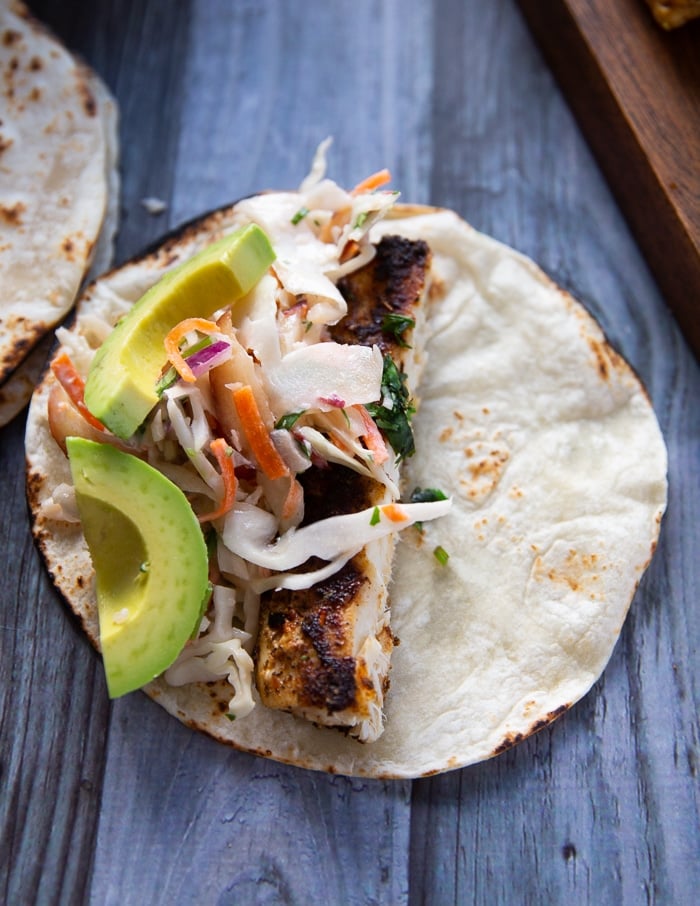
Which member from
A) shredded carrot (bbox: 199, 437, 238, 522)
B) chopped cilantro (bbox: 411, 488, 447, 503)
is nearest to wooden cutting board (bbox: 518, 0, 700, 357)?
chopped cilantro (bbox: 411, 488, 447, 503)

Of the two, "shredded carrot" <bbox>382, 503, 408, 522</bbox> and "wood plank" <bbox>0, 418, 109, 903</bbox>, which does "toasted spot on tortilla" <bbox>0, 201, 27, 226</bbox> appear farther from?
"shredded carrot" <bbox>382, 503, 408, 522</bbox>

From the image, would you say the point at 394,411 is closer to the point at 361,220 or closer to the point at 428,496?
the point at 428,496

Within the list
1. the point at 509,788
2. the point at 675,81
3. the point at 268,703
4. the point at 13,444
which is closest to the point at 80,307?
the point at 13,444

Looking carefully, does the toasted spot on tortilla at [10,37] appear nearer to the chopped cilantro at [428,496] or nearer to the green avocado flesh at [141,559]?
the green avocado flesh at [141,559]

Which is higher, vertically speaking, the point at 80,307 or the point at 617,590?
the point at 80,307

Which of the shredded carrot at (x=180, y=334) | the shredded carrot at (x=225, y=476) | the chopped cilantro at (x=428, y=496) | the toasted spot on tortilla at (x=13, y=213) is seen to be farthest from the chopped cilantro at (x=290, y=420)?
the toasted spot on tortilla at (x=13, y=213)

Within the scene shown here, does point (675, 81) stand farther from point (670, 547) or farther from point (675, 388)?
point (670, 547)
